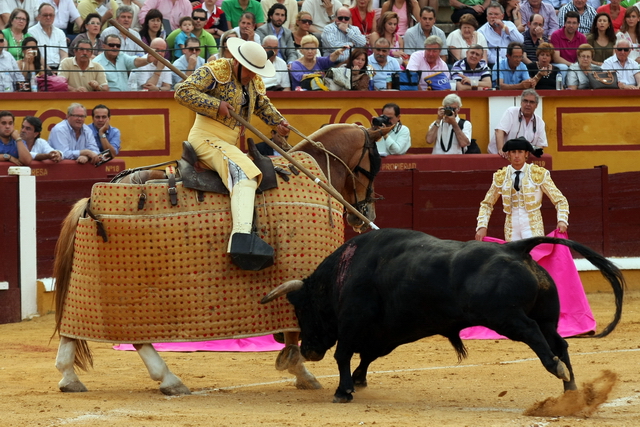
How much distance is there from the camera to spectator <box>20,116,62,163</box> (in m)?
8.89

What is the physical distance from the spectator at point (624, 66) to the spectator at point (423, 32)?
1.94 meters

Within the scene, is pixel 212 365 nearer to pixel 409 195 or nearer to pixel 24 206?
pixel 24 206

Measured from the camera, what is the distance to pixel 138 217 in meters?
5.14

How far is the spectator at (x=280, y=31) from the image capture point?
1055 cm

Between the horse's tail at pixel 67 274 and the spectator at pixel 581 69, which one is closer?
the horse's tail at pixel 67 274

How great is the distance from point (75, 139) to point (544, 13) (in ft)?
19.4

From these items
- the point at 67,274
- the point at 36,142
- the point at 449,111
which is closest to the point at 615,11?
the point at 449,111

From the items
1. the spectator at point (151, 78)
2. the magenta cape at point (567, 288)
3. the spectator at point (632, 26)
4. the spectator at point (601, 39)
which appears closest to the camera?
the magenta cape at point (567, 288)

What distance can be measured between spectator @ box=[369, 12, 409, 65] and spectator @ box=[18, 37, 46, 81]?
11.2 ft

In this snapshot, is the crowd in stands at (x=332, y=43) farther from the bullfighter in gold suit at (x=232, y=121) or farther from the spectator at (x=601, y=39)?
the bullfighter in gold suit at (x=232, y=121)

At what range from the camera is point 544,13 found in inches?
472

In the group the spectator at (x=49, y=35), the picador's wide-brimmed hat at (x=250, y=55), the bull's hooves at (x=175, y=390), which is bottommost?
the bull's hooves at (x=175, y=390)

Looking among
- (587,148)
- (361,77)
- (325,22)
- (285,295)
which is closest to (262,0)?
(325,22)

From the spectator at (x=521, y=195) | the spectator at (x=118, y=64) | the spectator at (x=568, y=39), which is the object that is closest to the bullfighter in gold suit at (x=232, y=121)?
the spectator at (x=521, y=195)
